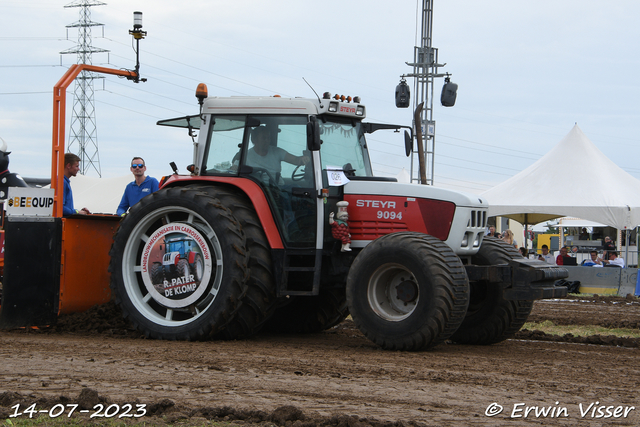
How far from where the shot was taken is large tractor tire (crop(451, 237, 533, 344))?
24.8ft

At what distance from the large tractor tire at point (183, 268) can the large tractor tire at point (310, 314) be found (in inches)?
51.1

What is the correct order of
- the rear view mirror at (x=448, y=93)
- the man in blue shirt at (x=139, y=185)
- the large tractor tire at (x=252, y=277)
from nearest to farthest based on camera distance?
the large tractor tire at (x=252, y=277) < the man in blue shirt at (x=139, y=185) < the rear view mirror at (x=448, y=93)

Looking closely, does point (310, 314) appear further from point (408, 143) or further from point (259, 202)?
point (408, 143)

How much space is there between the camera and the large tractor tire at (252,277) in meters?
7.20

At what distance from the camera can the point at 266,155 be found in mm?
7523

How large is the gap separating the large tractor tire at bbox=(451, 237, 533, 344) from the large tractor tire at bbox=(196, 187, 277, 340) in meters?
2.08

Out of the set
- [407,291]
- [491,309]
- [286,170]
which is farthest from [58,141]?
[491,309]

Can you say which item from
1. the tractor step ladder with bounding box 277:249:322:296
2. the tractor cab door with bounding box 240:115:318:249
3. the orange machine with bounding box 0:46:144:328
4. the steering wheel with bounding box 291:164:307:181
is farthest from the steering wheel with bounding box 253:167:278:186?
the orange machine with bounding box 0:46:144:328

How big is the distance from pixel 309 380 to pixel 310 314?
3.27 m

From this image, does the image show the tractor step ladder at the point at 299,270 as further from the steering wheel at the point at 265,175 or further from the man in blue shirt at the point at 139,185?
the man in blue shirt at the point at 139,185

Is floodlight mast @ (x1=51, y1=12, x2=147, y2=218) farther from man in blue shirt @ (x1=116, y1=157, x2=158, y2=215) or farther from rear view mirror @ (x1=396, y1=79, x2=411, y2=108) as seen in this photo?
rear view mirror @ (x1=396, y1=79, x2=411, y2=108)

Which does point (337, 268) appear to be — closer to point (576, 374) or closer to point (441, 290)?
point (441, 290)

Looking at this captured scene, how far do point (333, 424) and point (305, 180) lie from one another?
369 cm

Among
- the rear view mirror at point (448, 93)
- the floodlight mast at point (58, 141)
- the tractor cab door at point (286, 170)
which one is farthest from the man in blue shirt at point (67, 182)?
the rear view mirror at point (448, 93)
